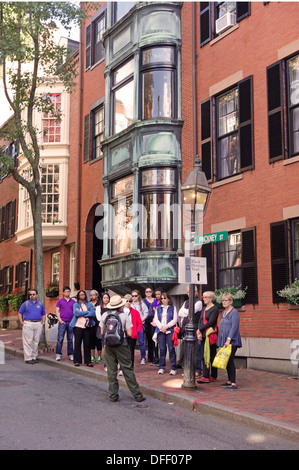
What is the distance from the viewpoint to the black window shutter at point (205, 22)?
50.6 ft

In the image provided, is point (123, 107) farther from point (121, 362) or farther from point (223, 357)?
point (121, 362)

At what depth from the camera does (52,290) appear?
23125 mm

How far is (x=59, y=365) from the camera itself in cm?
1352

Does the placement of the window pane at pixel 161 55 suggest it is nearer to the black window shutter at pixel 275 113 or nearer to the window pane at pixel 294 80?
the black window shutter at pixel 275 113

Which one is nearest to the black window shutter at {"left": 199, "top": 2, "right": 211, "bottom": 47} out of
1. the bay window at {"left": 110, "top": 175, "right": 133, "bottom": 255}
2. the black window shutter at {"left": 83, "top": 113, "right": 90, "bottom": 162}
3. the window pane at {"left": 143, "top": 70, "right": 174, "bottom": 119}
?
the window pane at {"left": 143, "top": 70, "right": 174, "bottom": 119}

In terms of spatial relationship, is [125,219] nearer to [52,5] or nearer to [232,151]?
[232,151]

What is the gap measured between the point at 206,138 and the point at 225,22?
306cm

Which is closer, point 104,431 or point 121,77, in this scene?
point 104,431

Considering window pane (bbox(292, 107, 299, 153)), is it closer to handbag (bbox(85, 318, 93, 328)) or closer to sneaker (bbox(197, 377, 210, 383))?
sneaker (bbox(197, 377, 210, 383))

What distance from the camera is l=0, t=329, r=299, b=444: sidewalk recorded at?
724 centimetres

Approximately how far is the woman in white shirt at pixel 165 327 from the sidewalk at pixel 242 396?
0.38 meters

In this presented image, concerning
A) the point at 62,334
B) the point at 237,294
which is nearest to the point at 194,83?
the point at 237,294

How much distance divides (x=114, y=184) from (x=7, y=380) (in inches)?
349

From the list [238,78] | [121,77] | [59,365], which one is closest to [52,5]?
[121,77]
